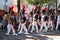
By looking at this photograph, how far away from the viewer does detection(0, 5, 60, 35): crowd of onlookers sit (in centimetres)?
1869

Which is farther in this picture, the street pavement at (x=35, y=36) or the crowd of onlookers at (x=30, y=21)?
the crowd of onlookers at (x=30, y=21)

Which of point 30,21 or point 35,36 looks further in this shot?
point 30,21

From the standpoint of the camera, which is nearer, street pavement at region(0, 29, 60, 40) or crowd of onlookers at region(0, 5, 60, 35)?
street pavement at region(0, 29, 60, 40)

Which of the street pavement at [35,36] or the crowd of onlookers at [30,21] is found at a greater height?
the crowd of onlookers at [30,21]

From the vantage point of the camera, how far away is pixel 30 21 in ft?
63.9

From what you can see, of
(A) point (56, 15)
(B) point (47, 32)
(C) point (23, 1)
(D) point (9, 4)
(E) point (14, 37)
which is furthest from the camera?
(C) point (23, 1)

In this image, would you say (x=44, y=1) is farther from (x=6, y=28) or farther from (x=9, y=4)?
(x=6, y=28)

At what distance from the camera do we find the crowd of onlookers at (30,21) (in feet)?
61.3

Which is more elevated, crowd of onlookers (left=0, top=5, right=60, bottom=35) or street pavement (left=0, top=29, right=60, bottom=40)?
crowd of onlookers (left=0, top=5, right=60, bottom=35)

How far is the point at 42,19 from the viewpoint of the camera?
1961 cm

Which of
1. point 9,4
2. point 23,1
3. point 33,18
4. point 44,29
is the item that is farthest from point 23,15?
point 23,1

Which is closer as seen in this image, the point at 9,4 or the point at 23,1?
the point at 9,4

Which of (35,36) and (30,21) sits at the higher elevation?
(30,21)

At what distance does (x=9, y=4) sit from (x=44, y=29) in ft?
25.8
